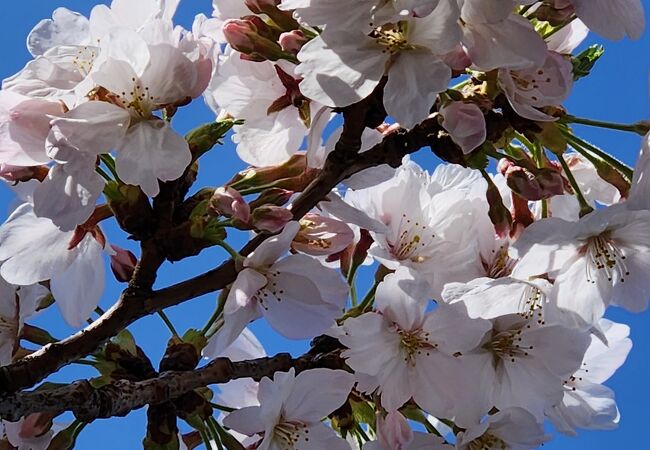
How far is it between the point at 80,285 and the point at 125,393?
7.8 inches

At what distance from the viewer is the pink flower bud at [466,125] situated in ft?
3.55

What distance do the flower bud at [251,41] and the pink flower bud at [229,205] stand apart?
19 centimetres

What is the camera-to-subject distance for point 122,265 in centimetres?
125

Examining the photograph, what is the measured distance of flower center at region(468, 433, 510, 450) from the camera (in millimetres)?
1294

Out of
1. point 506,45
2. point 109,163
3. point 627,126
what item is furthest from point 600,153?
point 109,163

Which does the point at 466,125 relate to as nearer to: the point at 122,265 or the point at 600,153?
the point at 600,153

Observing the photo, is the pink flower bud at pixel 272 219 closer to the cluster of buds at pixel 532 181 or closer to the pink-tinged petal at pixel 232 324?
the pink-tinged petal at pixel 232 324

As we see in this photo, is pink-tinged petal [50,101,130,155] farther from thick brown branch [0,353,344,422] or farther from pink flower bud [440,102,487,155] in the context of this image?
pink flower bud [440,102,487,155]

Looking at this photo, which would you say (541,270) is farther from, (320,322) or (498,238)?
(320,322)

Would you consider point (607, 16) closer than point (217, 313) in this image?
Yes

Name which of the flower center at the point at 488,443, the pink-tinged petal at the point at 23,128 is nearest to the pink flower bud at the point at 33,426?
the pink-tinged petal at the point at 23,128

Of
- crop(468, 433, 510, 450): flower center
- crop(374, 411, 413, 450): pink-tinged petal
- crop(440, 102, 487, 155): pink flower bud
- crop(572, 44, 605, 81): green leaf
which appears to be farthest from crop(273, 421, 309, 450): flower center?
crop(572, 44, 605, 81): green leaf

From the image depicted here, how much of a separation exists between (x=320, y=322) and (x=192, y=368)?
19cm

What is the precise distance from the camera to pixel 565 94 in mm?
1105
